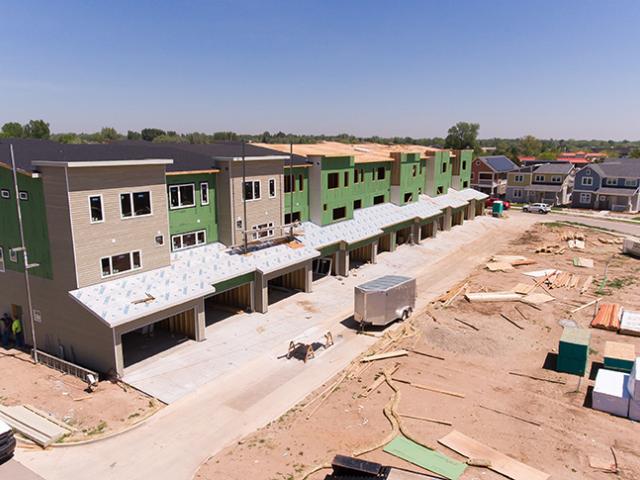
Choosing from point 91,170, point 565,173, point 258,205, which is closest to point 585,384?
point 258,205

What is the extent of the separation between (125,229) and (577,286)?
3213cm

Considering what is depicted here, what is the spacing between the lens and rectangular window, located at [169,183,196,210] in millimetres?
27622

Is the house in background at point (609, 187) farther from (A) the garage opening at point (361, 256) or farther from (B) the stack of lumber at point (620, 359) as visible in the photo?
(B) the stack of lumber at point (620, 359)

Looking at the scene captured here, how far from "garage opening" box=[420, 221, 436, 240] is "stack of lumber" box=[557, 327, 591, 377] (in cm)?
3049

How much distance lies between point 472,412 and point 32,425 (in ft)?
55.2

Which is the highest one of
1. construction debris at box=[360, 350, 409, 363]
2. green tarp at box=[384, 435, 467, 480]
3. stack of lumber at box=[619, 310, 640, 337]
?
stack of lumber at box=[619, 310, 640, 337]


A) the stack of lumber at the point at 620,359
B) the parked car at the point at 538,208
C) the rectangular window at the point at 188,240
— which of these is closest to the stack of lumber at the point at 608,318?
the stack of lumber at the point at 620,359

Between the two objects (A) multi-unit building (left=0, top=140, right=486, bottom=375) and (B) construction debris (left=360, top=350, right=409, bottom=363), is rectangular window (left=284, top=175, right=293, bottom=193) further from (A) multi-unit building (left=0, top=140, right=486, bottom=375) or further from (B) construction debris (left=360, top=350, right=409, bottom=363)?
(B) construction debris (left=360, top=350, right=409, bottom=363)

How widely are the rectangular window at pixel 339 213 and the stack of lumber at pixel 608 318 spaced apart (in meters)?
20.4

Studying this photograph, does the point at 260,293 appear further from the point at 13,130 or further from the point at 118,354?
the point at 13,130

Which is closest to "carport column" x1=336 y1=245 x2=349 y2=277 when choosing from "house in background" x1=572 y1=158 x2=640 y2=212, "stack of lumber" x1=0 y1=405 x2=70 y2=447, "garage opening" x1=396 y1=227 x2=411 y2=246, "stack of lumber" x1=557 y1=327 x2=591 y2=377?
"garage opening" x1=396 y1=227 x2=411 y2=246

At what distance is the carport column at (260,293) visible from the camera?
2937 centimetres

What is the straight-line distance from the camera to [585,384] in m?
21.3

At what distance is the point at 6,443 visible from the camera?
16.1m
